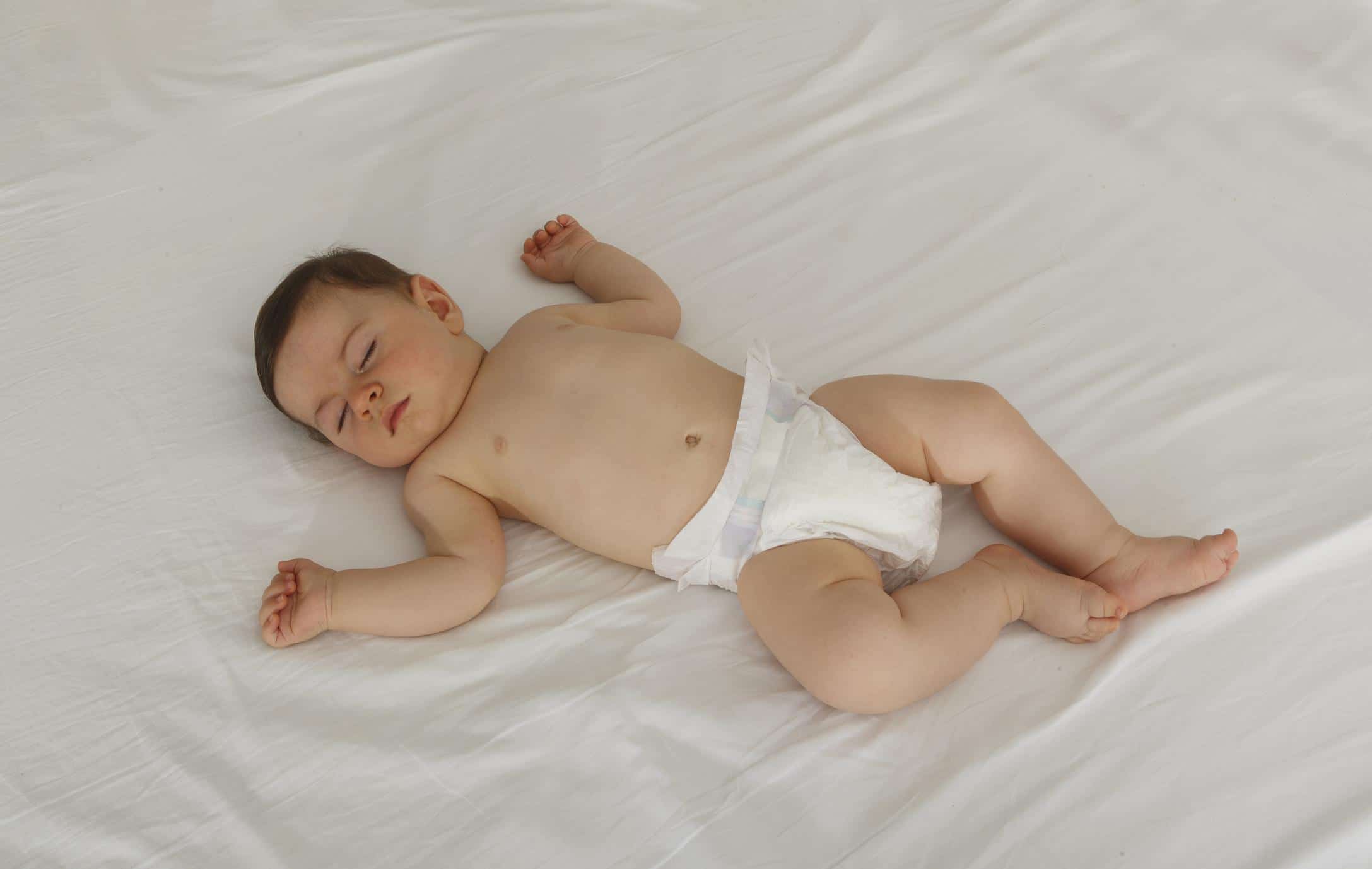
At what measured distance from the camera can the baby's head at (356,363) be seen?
1.72m

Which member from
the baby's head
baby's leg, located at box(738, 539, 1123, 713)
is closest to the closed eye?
the baby's head

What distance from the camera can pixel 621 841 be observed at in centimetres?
137

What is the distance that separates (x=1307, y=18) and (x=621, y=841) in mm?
2347

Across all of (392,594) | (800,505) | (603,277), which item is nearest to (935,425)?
(800,505)

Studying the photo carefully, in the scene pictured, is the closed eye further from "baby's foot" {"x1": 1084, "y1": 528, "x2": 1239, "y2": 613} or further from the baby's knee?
"baby's foot" {"x1": 1084, "y1": 528, "x2": 1239, "y2": 613}

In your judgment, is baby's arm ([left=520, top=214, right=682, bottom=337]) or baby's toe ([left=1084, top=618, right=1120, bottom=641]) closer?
baby's toe ([left=1084, top=618, right=1120, bottom=641])

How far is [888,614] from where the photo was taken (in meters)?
1.46

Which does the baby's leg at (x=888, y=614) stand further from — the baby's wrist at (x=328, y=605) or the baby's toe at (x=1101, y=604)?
the baby's wrist at (x=328, y=605)

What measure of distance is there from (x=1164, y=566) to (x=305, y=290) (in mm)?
1341

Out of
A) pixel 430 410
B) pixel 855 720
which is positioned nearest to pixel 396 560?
pixel 430 410

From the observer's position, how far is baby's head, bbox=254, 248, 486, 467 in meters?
1.72

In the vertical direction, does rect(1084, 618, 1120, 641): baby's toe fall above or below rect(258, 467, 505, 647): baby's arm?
above

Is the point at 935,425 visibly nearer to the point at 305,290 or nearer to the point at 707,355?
the point at 707,355

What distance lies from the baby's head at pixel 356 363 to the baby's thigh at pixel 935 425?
0.64 meters
